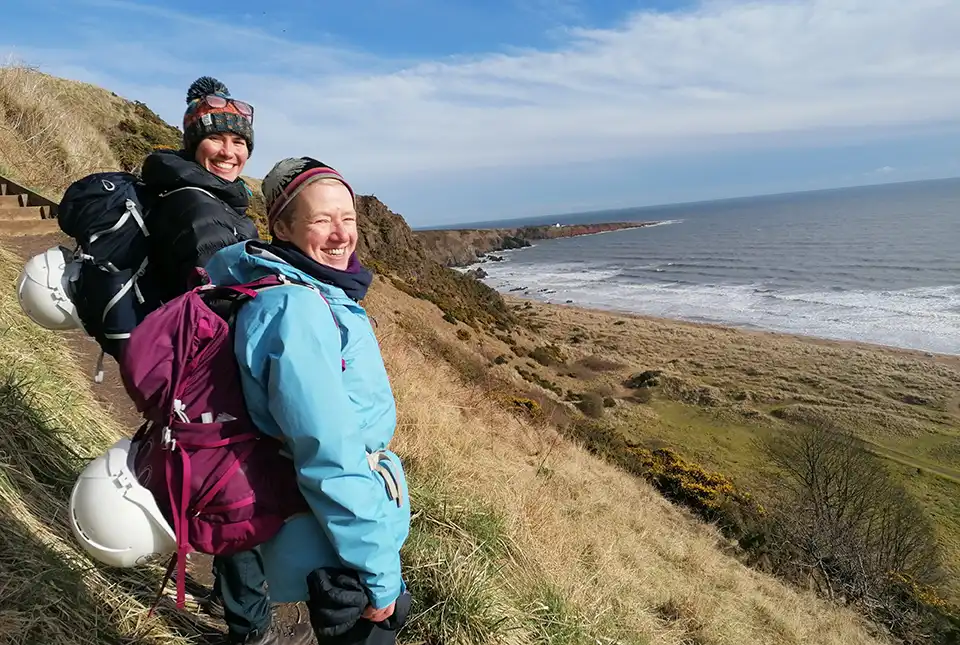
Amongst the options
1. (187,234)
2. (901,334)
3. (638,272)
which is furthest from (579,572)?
(638,272)

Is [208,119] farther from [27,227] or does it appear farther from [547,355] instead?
[547,355]

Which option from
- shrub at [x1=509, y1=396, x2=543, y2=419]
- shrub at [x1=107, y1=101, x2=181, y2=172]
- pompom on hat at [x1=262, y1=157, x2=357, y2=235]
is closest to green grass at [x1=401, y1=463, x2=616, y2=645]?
pompom on hat at [x1=262, y1=157, x2=357, y2=235]

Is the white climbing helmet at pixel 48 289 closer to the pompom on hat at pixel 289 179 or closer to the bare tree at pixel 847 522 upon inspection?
the pompom on hat at pixel 289 179

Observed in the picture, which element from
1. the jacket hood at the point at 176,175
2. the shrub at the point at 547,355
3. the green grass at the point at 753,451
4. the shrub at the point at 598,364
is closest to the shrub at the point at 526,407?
the green grass at the point at 753,451

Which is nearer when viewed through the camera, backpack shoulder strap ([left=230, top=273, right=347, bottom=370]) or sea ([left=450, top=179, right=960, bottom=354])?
backpack shoulder strap ([left=230, top=273, right=347, bottom=370])

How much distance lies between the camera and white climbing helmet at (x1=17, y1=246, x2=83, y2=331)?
2125 millimetres

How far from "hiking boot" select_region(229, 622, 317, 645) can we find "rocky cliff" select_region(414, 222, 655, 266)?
191 ft

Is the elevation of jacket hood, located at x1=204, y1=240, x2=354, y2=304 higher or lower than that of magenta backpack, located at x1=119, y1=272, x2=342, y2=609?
higher

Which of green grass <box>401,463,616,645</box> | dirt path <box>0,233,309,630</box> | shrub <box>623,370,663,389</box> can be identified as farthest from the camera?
shrub <box>623,370,663,389</box>

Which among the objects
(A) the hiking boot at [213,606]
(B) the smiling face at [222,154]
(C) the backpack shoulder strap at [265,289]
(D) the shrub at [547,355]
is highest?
(B) the smiling face at [222,154]

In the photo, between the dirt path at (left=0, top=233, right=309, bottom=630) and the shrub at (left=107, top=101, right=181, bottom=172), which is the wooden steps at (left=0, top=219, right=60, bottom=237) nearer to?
the dirt path at (left=0, top=233, right=309, bottom=630)

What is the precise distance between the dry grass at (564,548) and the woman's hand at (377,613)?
66.3 inches

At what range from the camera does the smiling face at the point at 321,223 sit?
1587 mm

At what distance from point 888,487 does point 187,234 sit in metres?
19.6
